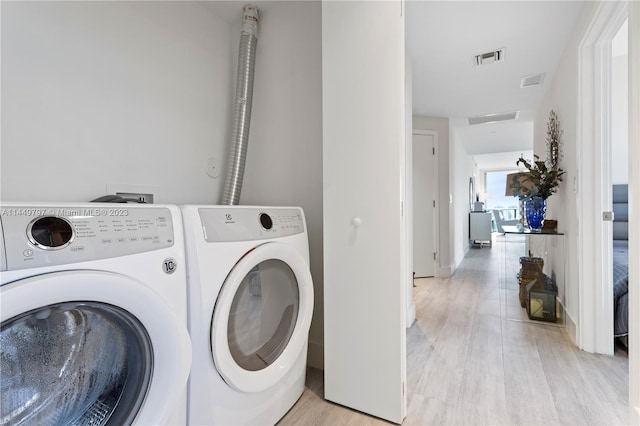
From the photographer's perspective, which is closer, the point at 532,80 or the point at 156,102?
the point at 156,102

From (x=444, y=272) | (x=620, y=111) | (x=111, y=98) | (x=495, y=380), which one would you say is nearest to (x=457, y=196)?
(x=444, y=272)

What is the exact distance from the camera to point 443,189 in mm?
3914

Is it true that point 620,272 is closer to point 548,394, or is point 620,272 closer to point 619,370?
point 619,370

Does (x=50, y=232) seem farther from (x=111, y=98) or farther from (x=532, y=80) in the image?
(x=532, y=80)

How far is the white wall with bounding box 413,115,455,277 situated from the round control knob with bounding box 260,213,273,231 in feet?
10.6

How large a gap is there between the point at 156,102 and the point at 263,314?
1.27 m

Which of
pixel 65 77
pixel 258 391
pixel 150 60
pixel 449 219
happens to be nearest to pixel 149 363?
pixel 258 391

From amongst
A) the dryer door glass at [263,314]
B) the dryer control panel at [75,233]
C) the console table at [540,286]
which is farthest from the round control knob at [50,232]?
the console table at [540,286]

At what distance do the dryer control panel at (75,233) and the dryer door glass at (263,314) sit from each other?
1.31 feet

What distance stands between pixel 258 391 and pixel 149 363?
0.44 metres

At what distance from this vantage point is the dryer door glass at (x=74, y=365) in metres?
0.64

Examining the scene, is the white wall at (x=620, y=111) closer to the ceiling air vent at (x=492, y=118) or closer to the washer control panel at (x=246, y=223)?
the ceiling air vent at (x=492, y=118)

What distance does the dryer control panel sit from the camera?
598 mm

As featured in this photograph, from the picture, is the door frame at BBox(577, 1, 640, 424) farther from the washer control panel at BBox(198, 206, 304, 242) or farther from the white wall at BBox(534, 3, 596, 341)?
the washer control panel at BBox(198, 206, 304, 242)
